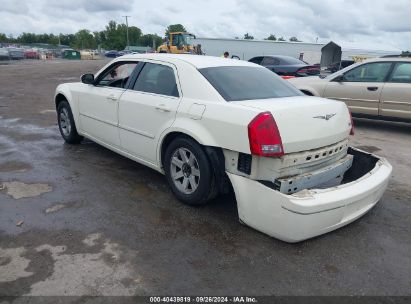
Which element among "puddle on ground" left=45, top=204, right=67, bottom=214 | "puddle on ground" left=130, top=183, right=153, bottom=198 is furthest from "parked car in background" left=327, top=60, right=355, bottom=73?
"puddle on ground" left=45, top=204, right=67, bottom=214

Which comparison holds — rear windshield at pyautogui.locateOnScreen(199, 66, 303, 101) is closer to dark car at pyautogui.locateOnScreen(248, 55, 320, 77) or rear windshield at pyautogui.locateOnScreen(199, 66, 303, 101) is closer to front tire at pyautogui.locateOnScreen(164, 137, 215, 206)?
front tire at pyautogui.locateOnScreen(164, 137, 215, 206)

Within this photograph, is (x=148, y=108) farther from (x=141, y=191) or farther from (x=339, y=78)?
(x=339, y=78)

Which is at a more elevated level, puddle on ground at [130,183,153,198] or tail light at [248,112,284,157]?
tail light at [248,112,284,157]

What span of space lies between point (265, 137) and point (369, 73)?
18.5ft

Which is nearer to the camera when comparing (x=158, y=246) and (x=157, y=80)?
(x=158, y=246)

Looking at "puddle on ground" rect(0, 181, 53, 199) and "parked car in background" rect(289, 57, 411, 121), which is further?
"parked car in background" rect(289, 57, 411, 121)

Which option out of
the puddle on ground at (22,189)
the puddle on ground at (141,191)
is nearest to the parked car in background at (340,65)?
the puddle on ground at (141,191)

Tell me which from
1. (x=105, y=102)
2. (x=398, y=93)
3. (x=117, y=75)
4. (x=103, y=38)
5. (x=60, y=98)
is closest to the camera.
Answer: (x=105, y=102)

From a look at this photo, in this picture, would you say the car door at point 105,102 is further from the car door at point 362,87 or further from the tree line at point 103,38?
the tree line at point 103,38

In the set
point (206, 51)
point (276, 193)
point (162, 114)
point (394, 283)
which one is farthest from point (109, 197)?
point (206, 51)

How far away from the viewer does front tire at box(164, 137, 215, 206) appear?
340 cm

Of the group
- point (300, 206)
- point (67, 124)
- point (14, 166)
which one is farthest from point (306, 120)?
point (67, 124)

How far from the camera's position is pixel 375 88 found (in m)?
7.33

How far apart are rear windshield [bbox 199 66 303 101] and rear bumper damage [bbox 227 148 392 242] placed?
33.7 inches
